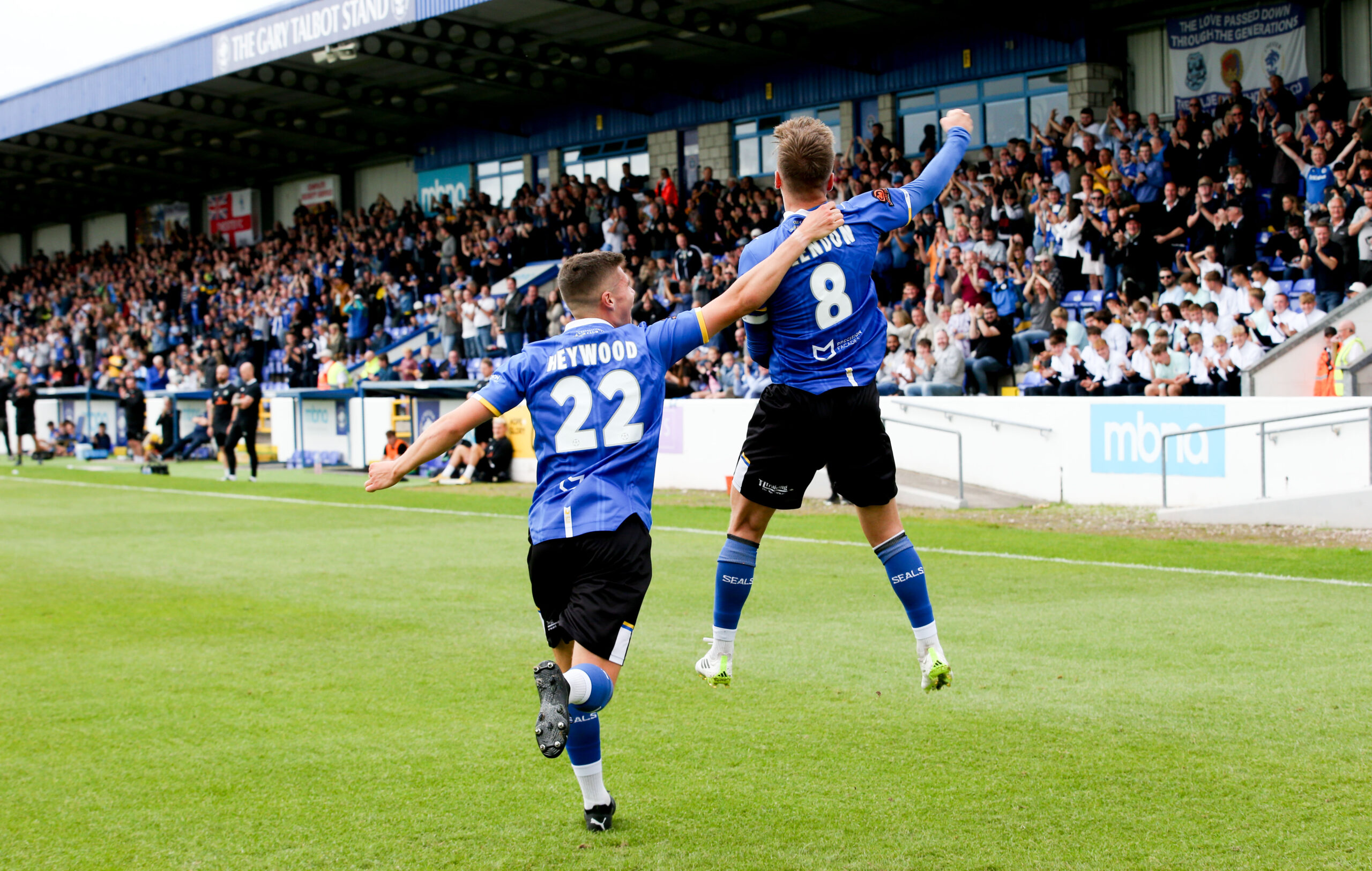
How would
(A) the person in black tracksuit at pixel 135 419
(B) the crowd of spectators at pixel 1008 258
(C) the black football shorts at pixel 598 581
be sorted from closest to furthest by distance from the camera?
(C) the black football shorts at pixel 598 581, (B) the crowd of spectators at pixel 1008 258, (A) the person in black tracksuit at pixel 135 419

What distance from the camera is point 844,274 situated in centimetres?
566

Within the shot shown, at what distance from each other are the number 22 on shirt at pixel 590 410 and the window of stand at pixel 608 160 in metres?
30.6

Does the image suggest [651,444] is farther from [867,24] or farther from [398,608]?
[867,24]

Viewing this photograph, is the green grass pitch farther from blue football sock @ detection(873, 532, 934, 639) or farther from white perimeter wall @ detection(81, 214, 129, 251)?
white perimeter wall @ detection(81, 214, 129, 251)

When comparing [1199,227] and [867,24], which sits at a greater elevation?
[867,24]

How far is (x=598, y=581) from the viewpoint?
4680 mm

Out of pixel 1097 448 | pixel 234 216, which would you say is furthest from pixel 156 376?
pixel 1097 448

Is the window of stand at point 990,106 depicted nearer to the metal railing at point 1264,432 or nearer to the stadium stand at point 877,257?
the stadium stand at point 877,257

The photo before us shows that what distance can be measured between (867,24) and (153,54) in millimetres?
19928

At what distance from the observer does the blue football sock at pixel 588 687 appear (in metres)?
4.53

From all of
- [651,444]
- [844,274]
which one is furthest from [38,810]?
[844,274]

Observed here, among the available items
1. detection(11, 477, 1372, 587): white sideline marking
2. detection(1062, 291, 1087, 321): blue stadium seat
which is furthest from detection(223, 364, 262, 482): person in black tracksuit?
detection(1062, 291, 1087, 321): blue stadium seat

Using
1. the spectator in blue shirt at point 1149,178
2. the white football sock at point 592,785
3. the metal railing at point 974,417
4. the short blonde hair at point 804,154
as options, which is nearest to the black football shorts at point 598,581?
the white football sock at point 592,785

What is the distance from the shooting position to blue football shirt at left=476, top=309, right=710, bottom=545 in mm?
4742
